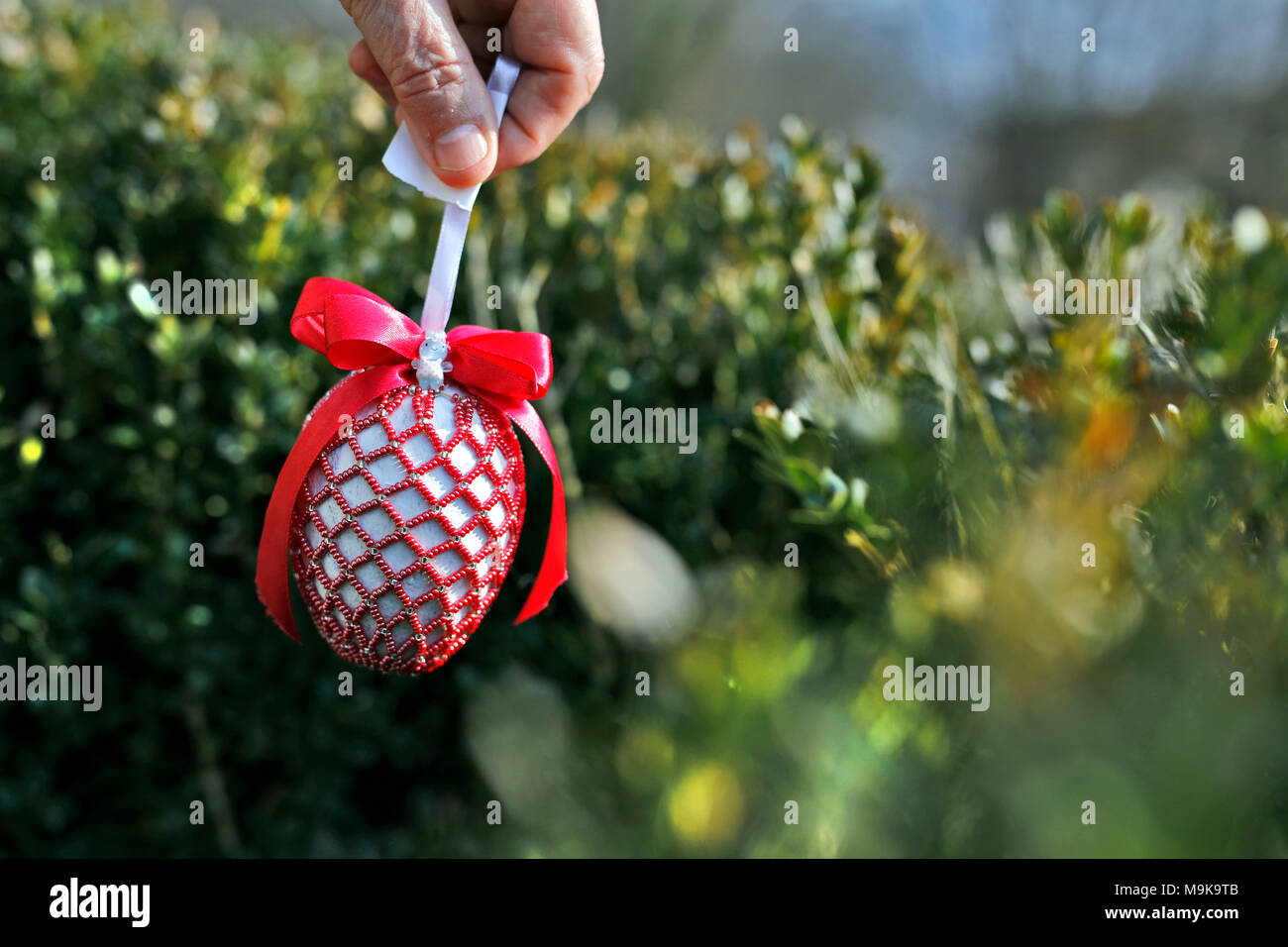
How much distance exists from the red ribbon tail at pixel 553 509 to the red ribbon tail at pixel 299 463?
5.1 inches

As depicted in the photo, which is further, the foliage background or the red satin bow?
the red satin bow

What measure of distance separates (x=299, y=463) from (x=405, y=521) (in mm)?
154

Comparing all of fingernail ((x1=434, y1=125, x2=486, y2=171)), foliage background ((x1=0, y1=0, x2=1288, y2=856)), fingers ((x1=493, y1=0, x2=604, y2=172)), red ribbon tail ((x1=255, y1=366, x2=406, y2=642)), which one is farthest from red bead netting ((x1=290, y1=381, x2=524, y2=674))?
fingers ((x1=493, y1=0, x2=604, y2=172))

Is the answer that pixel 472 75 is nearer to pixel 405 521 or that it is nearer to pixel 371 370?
pixel 371 370

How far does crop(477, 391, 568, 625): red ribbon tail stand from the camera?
1166 millimetres

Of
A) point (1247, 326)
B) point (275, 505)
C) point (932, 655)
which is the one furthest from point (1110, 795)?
point (275, 505)

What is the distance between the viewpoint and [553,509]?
1.22 m

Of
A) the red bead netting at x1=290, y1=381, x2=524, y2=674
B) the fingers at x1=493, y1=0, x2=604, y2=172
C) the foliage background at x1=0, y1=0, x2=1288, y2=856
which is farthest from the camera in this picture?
the fingers at x1=493, y1=0, x2=604, y2=172

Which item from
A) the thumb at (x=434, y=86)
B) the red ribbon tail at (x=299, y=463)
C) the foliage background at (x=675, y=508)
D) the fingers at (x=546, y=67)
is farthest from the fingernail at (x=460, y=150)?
the foliage background at (x=675, y=508)

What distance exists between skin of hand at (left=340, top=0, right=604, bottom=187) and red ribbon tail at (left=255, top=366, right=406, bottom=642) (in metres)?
0.25

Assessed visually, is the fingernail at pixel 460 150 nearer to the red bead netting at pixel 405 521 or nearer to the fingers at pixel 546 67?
the fingers at pixel 546 67

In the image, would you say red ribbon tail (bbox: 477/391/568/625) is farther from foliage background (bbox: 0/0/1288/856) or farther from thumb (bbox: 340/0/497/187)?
thumb (bbox: 340/0/497/187)
